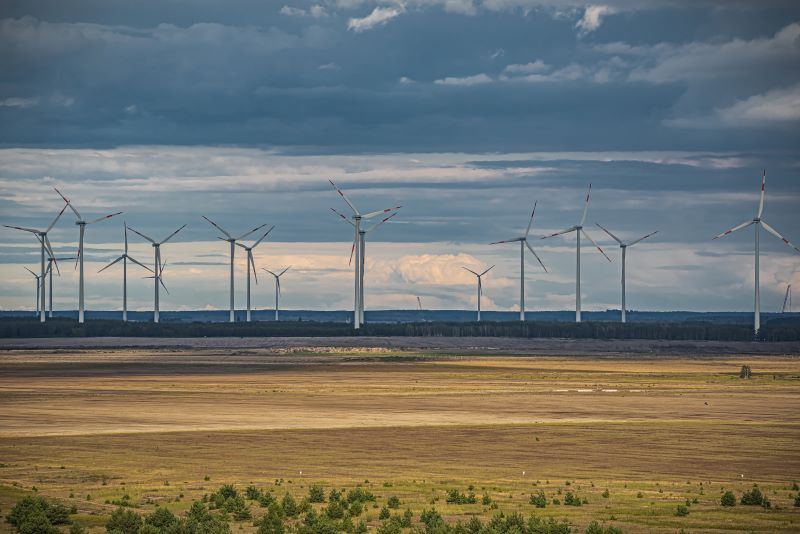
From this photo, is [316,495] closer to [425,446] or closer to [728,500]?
[728,500]

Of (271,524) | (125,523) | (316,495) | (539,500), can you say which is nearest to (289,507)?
(316,495)

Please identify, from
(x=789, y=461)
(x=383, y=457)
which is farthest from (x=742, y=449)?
(x=383, y=457)

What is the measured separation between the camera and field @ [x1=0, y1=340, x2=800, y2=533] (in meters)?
66.5

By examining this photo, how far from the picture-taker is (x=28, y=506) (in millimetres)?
58812

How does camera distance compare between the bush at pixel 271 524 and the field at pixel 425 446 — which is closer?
the bush at pixel 271 524

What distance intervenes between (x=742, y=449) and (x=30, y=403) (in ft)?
231

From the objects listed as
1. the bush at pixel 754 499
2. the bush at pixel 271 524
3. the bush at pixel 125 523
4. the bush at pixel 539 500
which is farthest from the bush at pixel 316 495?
the bush at pixel 754 499

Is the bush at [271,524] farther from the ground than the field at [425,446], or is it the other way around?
the bush at [271,524]

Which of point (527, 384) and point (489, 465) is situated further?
point (527, 384)

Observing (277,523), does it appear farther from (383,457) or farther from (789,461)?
(789,461)

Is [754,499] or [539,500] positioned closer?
[539,500]

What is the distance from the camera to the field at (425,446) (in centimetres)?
6650

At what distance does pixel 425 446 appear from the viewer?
92.6 meters

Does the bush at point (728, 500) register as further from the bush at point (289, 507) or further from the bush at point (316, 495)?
the bush at point (289, 507)
